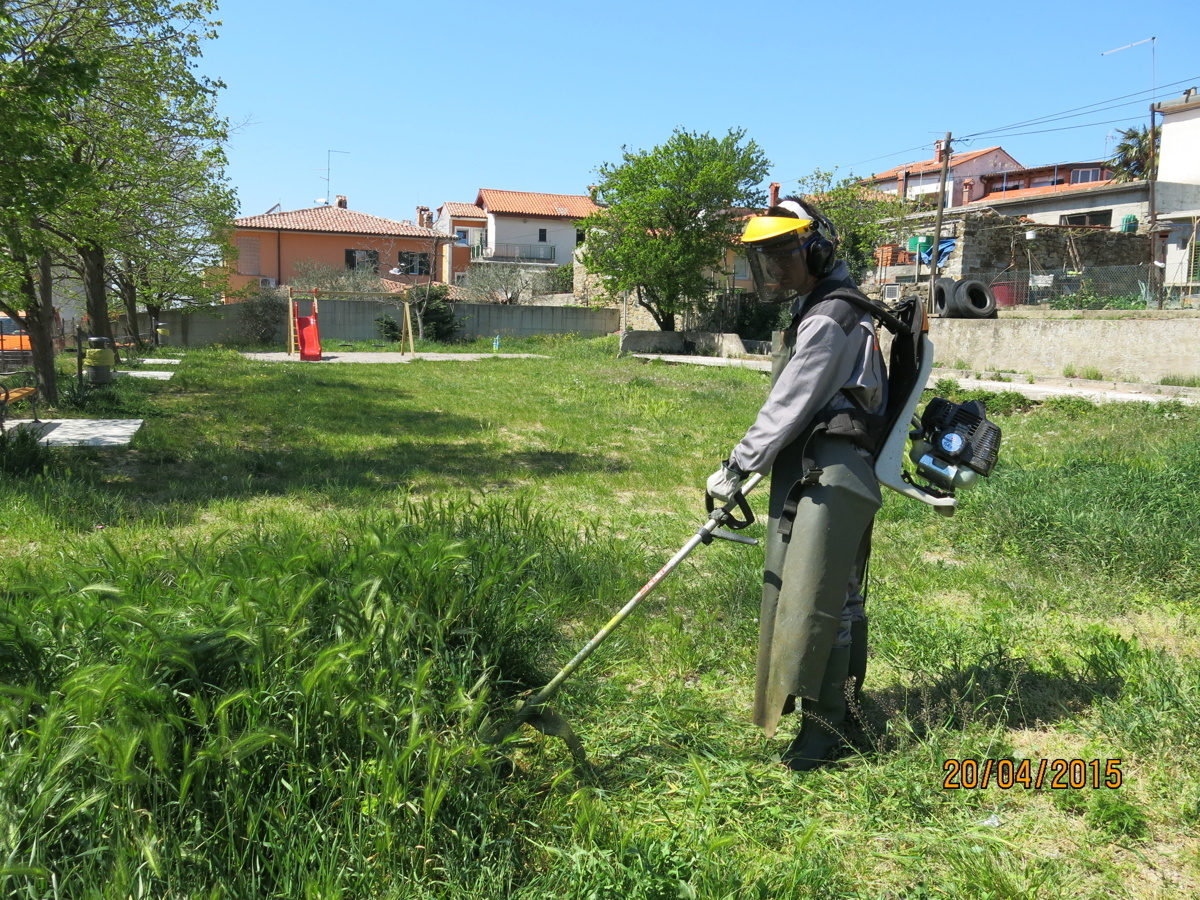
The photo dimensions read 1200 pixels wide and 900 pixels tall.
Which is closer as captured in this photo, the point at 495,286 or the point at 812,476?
the point at 812,476

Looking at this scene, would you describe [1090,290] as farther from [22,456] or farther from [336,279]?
[336,279]

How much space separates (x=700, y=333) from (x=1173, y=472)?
83.3 feet

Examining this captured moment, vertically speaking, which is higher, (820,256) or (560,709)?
(820,256)

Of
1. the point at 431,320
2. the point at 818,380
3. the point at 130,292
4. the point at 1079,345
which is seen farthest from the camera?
the point at 431,320

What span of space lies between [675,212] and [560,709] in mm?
27781

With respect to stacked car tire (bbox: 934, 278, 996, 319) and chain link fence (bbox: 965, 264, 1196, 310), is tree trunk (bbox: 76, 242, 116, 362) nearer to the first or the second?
stacked car tire (bbox: 934, 278, 996, 319)

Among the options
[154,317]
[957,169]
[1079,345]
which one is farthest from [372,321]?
[957,169]

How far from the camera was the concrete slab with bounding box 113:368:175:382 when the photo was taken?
52.5 feet

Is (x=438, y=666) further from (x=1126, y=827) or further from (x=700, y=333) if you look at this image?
(x=700, y=333)

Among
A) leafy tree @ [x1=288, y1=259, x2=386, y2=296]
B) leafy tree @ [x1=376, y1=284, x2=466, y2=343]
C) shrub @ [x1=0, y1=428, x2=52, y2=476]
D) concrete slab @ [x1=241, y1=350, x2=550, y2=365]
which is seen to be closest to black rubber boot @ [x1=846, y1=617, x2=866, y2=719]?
shrub @ [x1=0, y1=428, x2=52, y2=476]

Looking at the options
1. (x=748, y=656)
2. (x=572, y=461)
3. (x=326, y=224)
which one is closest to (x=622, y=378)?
(x=572, y=461)

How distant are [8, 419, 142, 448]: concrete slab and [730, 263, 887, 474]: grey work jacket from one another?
302 inches

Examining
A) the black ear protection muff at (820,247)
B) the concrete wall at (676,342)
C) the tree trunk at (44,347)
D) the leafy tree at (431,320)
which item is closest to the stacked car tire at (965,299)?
the black ear protection muff at (820,247)
